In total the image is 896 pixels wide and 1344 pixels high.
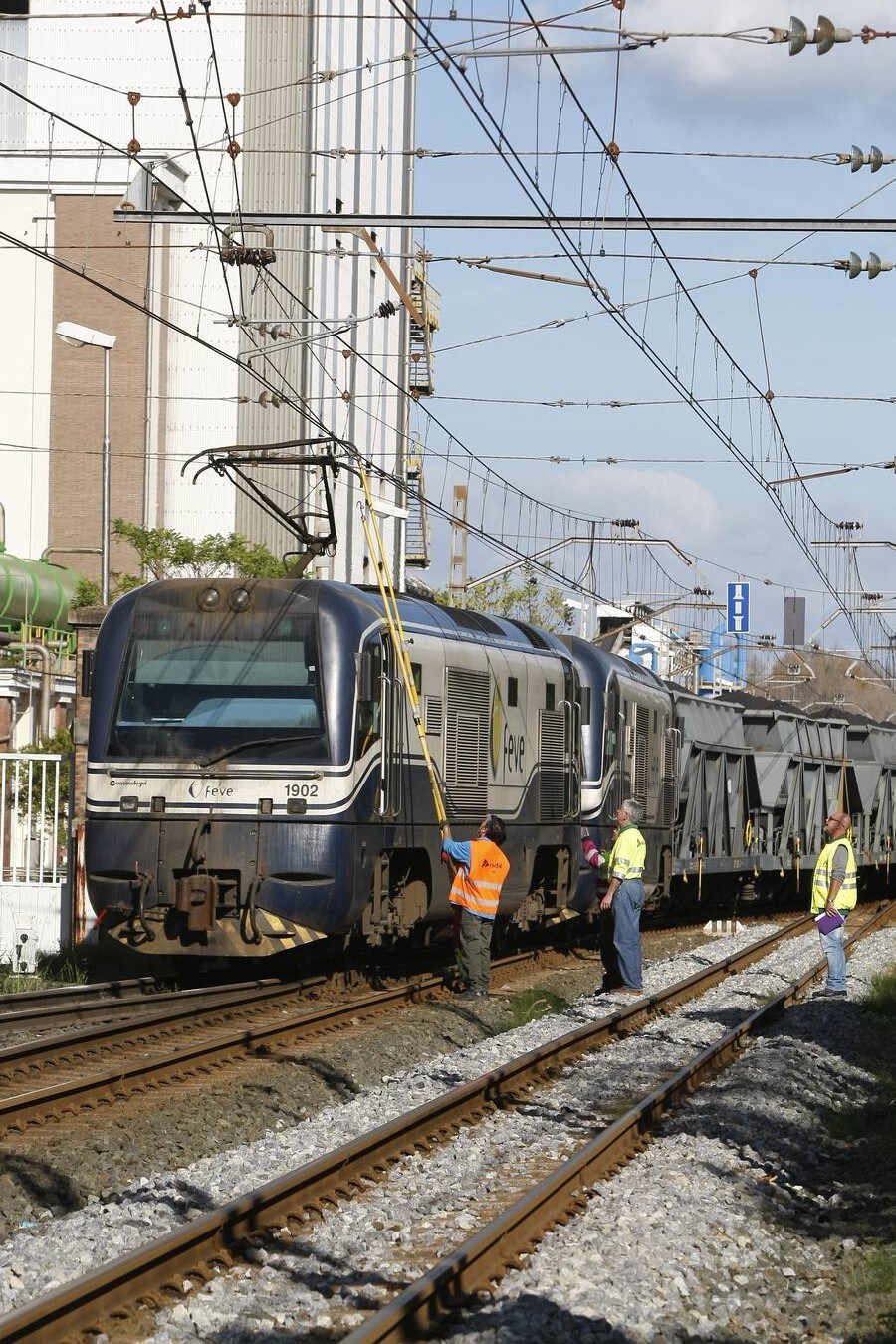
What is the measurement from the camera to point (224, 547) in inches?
1654

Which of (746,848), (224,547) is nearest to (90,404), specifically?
(224,547)

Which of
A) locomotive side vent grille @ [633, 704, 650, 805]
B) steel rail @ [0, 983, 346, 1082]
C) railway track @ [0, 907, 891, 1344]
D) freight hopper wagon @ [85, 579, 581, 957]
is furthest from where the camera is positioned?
locomotive side vent grille @ [633, 704, 650, 805]

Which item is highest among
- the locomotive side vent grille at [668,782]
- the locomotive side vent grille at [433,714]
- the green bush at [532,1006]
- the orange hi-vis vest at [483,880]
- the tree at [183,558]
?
the tree at [183,558]

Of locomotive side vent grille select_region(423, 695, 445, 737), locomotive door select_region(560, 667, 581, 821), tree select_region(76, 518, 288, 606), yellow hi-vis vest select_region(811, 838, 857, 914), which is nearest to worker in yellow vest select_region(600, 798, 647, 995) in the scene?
yellow hi-vis vest select_region(811, 838, 857, 914)

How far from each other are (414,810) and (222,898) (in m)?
2.37

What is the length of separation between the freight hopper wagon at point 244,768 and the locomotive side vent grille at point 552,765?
4.20 meters

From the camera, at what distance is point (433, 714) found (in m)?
17.2

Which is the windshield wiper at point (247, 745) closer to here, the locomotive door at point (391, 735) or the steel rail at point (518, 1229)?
the locomotive door at point (391, 735)

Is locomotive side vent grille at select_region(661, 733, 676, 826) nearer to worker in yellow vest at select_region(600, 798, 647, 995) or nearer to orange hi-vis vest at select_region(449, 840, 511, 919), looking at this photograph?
worker in yellow vest at select_region(600, 798, 647, 995)

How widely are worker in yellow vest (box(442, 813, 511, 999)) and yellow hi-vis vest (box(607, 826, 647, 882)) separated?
1.29 m

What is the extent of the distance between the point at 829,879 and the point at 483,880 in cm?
320

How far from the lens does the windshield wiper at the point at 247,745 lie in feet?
49.2

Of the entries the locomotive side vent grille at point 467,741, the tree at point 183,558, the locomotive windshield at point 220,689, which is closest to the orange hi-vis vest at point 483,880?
the locomotive side vent grille at point 467,741

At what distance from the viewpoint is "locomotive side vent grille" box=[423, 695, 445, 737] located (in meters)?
17.0
